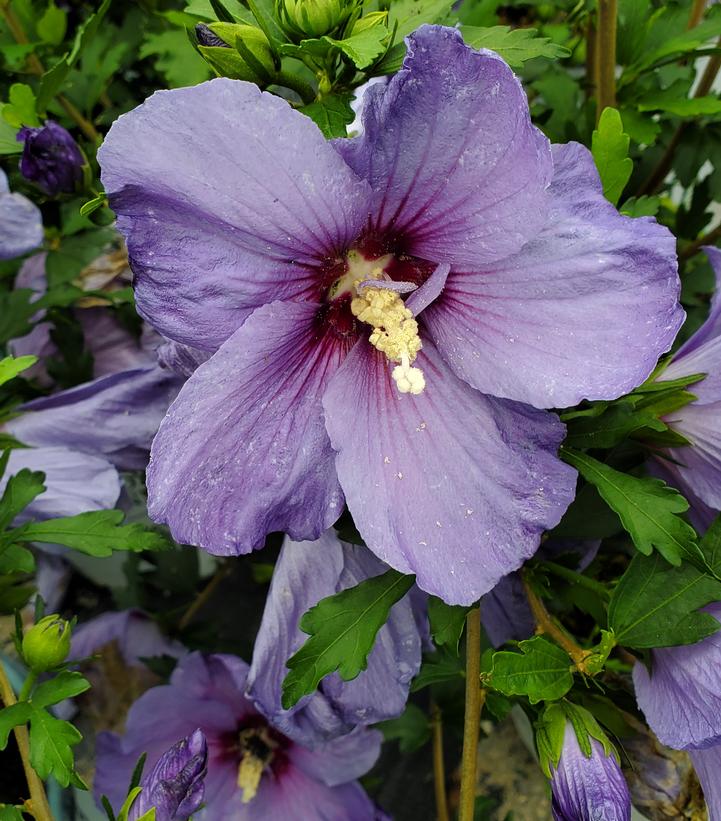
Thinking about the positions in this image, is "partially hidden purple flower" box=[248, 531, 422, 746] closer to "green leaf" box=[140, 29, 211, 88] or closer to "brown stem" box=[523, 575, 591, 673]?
"brown stem" box=[523, 575, 591, 673]

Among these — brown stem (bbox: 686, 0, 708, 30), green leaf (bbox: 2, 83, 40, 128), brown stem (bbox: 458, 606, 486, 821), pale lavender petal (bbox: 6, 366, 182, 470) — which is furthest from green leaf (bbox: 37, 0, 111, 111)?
brown stem (bbox: 686, 0, 708, 30)

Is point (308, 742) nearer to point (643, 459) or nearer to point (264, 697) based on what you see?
point (264, 697)

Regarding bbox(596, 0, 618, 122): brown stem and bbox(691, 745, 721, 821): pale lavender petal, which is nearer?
bbox(691, 745, 721, 821): pale lavender petal

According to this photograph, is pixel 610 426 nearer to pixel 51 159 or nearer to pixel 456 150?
pixel 456 150

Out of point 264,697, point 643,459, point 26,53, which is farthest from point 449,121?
point 26,53

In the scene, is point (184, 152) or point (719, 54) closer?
point (184, 152)

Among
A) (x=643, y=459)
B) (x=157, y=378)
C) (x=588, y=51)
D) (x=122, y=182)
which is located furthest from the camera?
(x=588, y=51)
